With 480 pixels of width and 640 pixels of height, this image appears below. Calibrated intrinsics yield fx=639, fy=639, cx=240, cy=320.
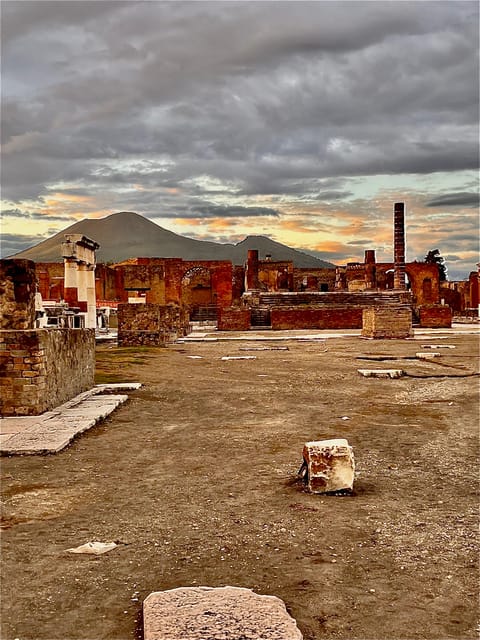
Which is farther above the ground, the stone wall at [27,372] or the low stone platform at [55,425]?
the stone wall at [27,372]

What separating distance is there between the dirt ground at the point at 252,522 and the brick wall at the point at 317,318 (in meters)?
22.5

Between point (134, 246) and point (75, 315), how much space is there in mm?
164466

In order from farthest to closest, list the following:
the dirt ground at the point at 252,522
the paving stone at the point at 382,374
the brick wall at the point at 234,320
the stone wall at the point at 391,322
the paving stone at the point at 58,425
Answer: the brick wall at the point at 234,320
the stone wall at the point at 391,322
the paving stone at the point at 382,374
the paving stone at the point at 58,425
the dirt ground at the point at 252,522

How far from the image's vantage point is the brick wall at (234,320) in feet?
98.4

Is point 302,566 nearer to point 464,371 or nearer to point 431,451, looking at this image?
point 431,451

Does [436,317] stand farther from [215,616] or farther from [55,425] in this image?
[215,616]

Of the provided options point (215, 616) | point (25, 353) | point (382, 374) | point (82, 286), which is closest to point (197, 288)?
point (82, 286)

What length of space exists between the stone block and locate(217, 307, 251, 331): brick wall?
84.3 feet

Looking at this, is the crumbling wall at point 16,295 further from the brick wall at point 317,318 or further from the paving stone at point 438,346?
the brick wall at point 317,318

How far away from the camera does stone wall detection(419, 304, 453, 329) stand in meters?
30.3

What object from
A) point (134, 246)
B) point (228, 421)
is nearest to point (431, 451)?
point (228, 421)

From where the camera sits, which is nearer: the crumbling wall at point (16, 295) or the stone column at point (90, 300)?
the crumbling wall at point (16, 295)

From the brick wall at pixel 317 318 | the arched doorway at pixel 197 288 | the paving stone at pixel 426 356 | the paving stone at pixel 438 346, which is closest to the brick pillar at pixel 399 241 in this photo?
the arched doorway at pixel 197 288

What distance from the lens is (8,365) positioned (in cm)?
687
